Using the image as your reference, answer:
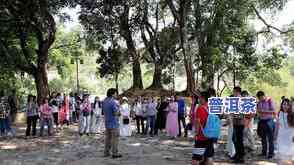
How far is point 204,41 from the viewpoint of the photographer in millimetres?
33781

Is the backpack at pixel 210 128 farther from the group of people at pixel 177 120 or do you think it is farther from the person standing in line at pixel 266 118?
the person standing in line at pixel 266 118

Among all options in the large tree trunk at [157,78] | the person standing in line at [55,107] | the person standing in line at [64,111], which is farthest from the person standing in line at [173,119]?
the large tree trunk at [157,78]

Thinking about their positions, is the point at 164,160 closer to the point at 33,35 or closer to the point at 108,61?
the point at 33,35

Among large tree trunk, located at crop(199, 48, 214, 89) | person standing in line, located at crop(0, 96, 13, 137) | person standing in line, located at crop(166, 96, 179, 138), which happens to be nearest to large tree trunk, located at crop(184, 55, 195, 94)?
large tree trunk, located at crop(199, 48, 214, 89)

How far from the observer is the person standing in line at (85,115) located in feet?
58.2

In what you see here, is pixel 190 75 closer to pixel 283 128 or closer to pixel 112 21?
pixel 112 21

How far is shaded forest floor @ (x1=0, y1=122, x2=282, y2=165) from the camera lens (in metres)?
11.7

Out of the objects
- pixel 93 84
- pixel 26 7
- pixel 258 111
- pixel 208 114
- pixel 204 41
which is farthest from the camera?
pixel 93 84

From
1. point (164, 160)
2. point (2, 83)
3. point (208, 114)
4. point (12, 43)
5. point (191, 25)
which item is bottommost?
point (164, 160)

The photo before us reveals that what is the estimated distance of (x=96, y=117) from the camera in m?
17.9

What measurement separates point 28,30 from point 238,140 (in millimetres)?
17632

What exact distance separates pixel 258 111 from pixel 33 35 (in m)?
18.2

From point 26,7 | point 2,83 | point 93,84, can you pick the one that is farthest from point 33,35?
point 93,84

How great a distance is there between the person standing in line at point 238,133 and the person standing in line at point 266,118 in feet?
3.19
